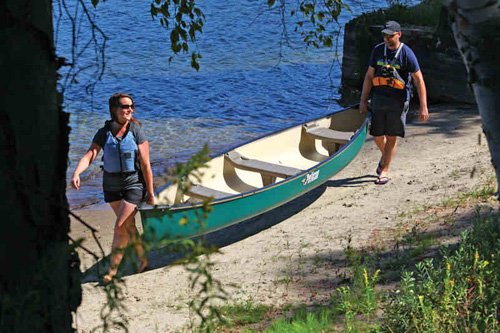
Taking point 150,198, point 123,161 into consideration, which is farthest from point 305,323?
point 123,161

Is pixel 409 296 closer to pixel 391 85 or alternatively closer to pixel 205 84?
pixel 391 85

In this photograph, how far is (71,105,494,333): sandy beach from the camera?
7.94 meters

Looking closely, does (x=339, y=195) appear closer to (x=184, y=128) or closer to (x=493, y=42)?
(x=184, y=128)

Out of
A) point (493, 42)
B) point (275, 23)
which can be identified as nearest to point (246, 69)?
point (275, 23)

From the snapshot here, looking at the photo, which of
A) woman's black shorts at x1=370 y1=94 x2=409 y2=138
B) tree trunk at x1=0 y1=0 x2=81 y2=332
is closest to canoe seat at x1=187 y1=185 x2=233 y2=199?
woman's black shorts at x1=370 y1=94 x2=409 y2=138

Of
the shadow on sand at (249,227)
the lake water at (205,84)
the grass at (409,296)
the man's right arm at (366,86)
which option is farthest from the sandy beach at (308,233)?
the lake water at (205,84)

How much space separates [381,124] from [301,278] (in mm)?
3557

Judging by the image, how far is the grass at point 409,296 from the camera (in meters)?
5.50

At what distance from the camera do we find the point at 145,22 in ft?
87.6

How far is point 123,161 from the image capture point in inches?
332

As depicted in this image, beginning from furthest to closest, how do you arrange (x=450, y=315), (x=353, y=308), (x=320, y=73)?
(x=320, y=73) < (x=353, y=308) < (x=450, y=315)

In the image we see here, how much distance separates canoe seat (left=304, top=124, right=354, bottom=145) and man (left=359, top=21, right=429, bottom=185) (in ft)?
2.77

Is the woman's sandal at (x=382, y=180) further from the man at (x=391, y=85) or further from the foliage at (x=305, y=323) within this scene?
the foliage at (x=305, y=323)

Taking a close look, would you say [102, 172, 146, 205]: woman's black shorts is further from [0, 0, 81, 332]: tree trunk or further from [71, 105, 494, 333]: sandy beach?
[0, 0, 81, 332]: tree trunk
